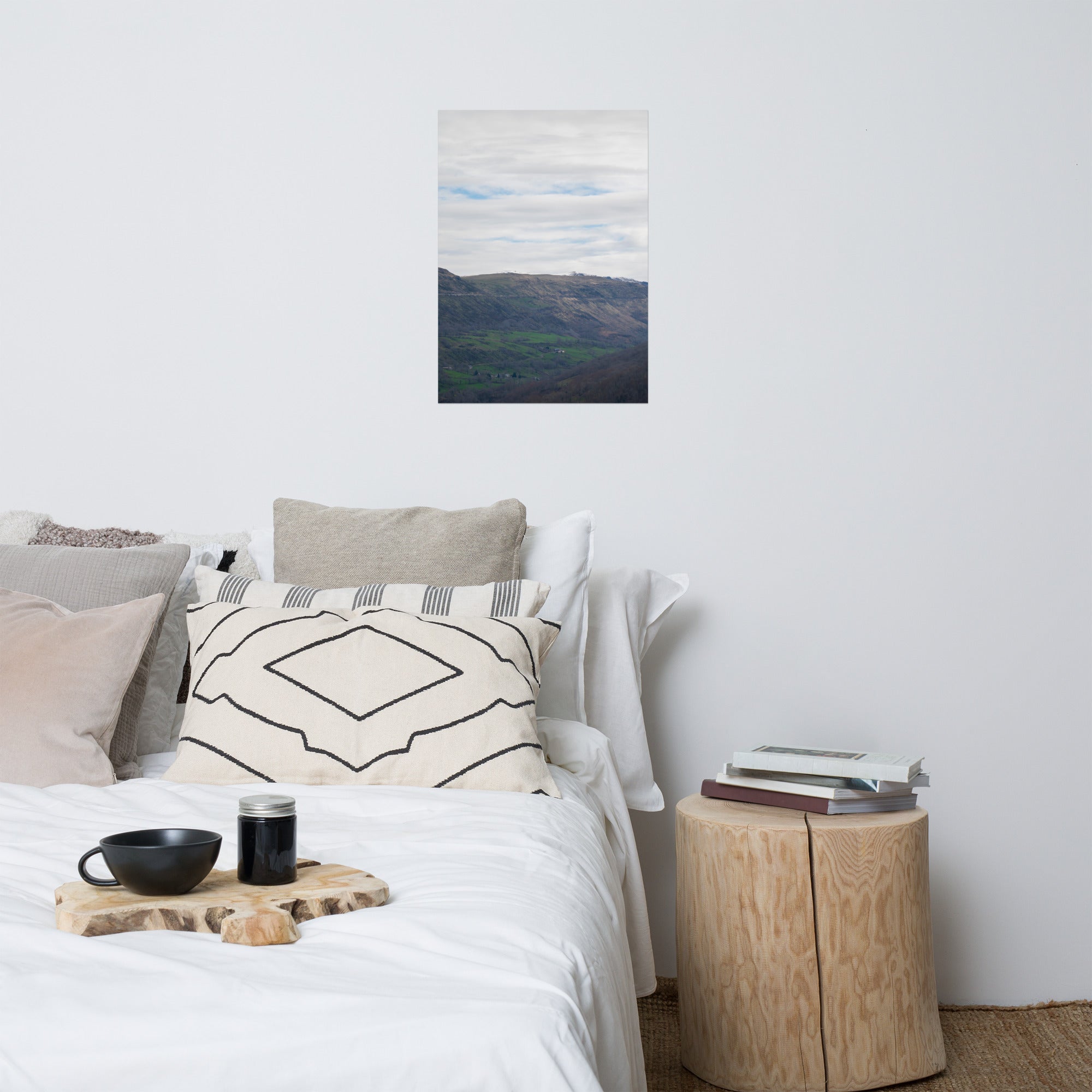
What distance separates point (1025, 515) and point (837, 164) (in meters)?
0.87

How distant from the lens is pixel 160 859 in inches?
35.3

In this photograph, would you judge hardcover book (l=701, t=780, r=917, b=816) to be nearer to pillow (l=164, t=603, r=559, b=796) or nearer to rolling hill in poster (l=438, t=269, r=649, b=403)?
pillow (l=164, t=603, r=559, b=796)

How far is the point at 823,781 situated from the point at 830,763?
0.11ft

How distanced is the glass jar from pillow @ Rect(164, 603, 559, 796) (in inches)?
18.7

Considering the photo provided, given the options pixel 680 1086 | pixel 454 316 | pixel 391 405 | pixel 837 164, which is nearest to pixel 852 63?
pixel 837 164

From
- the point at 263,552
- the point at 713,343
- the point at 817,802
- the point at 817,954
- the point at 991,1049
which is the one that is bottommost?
the point at 991,1049

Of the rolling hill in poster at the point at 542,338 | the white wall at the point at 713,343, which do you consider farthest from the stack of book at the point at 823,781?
the rolling hill in poster at the point at 542,338

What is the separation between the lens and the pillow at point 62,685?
4.92ft

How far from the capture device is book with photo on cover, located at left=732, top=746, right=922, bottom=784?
5.73 feet

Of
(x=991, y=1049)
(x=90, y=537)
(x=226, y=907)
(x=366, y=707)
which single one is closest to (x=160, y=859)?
(x=226, y=907)

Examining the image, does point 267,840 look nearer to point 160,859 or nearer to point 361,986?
point 160,859

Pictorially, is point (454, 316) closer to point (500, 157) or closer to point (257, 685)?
point (500, 157)

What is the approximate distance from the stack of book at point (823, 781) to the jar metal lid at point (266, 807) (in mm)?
1049

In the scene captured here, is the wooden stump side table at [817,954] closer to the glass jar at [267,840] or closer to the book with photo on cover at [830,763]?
the book with photo on cover at [830,763]
